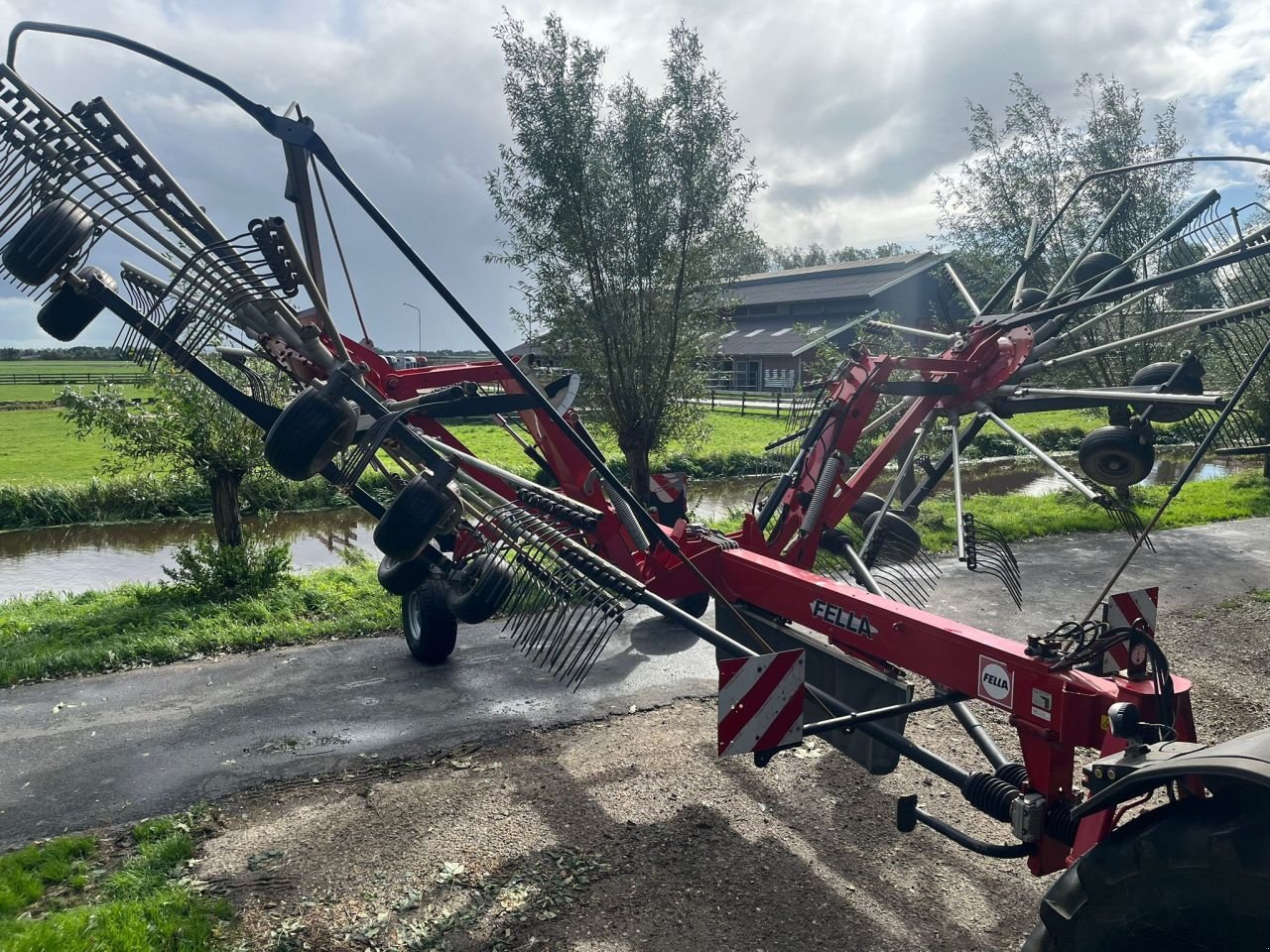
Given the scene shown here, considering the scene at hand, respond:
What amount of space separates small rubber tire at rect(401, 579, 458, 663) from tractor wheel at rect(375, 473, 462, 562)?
8.12 ft

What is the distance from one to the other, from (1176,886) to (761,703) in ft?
5.10

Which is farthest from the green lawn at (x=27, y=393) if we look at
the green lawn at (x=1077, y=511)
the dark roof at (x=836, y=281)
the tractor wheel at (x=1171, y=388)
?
the tractor wheel at (x=1171, y=388)

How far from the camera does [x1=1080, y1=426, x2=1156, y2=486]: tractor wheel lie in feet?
13.2

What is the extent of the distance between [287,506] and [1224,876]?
49.6ft

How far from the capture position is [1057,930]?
224 cm

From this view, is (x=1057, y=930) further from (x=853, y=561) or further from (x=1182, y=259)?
(x=1182, y=259)

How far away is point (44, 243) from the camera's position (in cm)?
379

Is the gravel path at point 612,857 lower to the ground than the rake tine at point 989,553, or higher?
lower

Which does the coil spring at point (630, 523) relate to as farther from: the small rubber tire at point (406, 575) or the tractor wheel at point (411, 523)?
the small rubber tire at point (406, 575)

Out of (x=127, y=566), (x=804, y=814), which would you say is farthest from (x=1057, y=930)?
(x=127, y=566)

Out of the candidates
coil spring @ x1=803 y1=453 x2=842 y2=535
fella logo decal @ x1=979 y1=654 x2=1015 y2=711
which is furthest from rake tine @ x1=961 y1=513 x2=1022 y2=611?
fella logo decal @ x1=979 y1=654 x2=1015 y2=711

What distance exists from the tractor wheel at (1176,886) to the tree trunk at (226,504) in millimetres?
8359

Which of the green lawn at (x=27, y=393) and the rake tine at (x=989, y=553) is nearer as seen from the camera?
the rake tine at (x=989, y=553)

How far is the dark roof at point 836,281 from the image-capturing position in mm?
43656
